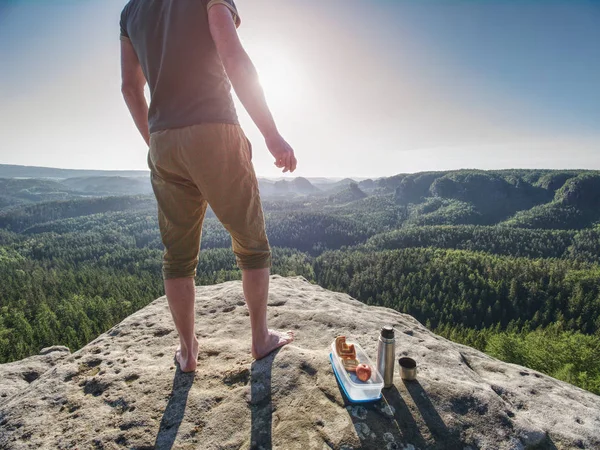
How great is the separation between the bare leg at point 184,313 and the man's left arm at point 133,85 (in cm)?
157

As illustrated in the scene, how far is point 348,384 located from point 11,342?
5819 cm

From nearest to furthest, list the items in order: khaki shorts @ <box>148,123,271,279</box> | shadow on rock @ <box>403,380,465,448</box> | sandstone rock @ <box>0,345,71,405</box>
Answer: shadow on rock @ <box>403,380,465,448</box> < khaki shorts @ <box>148,123,271,279</box> < sandstone rock @ <box>0,345,71,405</box>

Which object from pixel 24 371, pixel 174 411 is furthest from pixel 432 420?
pixel 24 371

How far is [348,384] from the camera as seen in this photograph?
2.70 m

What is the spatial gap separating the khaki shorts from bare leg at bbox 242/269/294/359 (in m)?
0.10

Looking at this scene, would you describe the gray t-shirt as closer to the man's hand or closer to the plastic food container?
the man's hand

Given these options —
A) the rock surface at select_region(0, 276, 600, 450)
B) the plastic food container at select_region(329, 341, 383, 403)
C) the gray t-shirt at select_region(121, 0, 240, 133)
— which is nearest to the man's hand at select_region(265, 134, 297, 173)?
the gray t-shirt at select_region(121, 0, 240, 133)

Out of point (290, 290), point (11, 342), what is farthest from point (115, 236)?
point (290, 290)

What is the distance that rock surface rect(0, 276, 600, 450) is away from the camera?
2.40m

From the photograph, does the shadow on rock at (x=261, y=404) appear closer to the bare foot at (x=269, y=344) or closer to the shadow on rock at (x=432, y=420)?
the bare foot at (x=269, y=344)

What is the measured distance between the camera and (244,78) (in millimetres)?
2396

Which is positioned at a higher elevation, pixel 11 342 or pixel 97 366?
pixel 97 366

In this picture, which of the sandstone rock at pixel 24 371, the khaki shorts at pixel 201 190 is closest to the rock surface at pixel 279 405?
the khaki shorts at pixel 201 190

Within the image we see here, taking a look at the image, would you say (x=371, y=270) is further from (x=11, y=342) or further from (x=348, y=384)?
(x=348, y=384)
